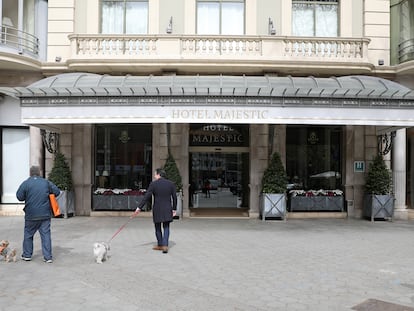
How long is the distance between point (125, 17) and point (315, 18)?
6.79 meters

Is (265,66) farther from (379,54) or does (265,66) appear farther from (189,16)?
(379,54)

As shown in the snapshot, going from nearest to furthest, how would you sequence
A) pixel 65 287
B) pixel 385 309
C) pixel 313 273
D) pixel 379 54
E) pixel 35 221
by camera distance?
pixel 385 309 < pixel 65 287 < pixel 313 273 < pixel 35 221 < pixel 379 54

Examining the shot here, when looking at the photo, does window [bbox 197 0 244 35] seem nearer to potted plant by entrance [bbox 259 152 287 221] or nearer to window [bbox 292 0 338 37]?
window [bbox 292 0 338 37]

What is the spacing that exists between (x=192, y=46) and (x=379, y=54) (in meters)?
6.55

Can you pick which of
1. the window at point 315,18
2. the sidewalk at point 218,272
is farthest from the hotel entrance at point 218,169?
the sidewalk at point 218,272

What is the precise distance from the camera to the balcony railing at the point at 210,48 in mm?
13977

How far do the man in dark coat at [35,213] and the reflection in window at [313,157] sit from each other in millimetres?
9411

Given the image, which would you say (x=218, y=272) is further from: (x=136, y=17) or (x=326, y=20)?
(x=326, y=20)

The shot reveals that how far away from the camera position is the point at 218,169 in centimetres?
1583

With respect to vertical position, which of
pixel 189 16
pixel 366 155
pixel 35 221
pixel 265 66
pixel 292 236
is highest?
pixel 189 16

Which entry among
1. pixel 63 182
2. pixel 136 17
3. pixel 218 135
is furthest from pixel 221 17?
pixel 63 182

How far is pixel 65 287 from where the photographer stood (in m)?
5.92

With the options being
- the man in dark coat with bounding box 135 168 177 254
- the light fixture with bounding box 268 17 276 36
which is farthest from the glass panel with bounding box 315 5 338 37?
the man in dark coat with bounding box 135 168 177 254

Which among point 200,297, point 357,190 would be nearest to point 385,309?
point 200,297
